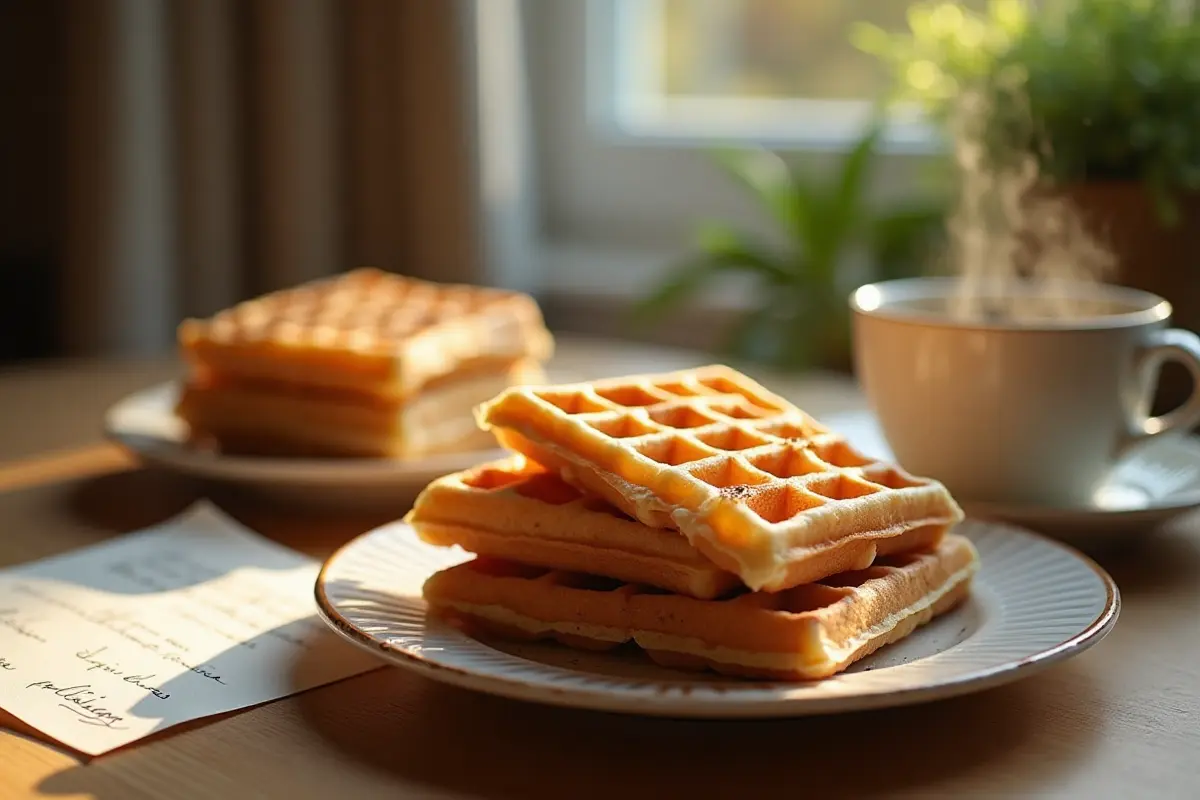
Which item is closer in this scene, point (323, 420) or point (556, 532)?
point (556, 532)

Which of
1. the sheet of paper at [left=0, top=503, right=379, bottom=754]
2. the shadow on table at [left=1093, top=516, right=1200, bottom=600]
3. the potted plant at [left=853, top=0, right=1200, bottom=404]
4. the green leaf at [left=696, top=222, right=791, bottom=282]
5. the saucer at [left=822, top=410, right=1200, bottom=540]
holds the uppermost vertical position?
the potted plant at [left=853, top=0, right=1200, bottom=404]

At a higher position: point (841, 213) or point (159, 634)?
point (841, 213)

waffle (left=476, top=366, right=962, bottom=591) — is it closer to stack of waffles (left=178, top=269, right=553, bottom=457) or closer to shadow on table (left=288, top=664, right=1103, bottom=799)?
shadow on table (left=288, top=664, right=1103, bottom=799)

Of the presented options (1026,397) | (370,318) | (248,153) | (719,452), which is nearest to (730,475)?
(719,452)

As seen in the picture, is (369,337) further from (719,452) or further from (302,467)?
(719,452)

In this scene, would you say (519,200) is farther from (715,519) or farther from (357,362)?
(715,519)

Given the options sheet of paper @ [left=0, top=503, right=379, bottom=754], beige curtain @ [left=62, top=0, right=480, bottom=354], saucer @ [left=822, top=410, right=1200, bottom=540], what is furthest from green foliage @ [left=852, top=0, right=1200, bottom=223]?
beige curtain @ [left=62, top=0, right=480, bottom=354]
